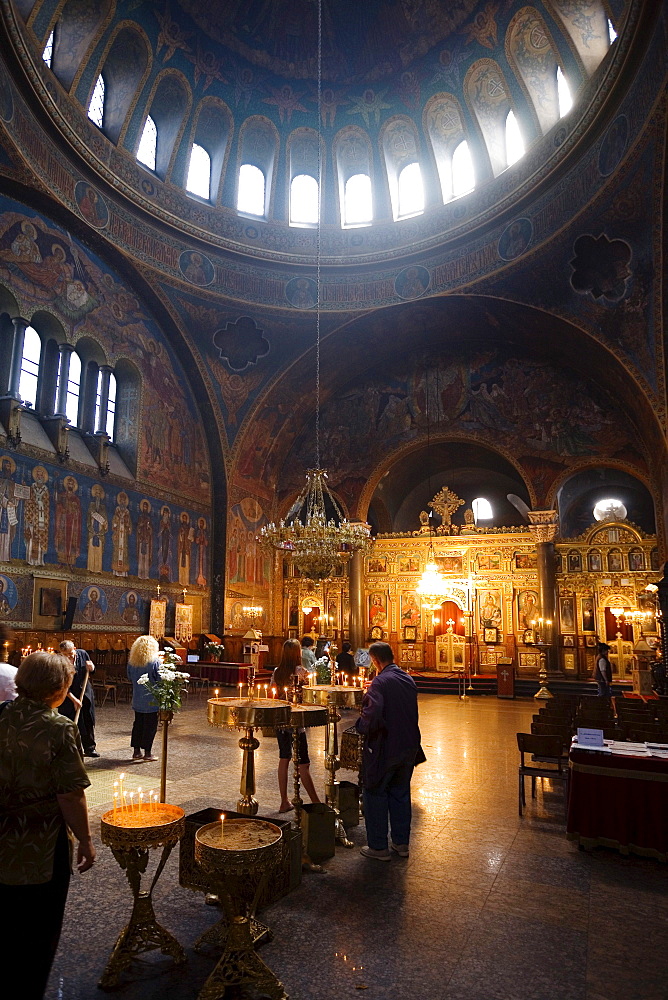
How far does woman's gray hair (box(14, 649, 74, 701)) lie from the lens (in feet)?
8.59

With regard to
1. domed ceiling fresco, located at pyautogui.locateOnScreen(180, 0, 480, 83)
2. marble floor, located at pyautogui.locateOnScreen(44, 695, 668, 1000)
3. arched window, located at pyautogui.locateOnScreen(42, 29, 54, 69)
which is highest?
domed ceiling fresco, located at pyautogui.locateOnScreen(180, 0, 480, 83)

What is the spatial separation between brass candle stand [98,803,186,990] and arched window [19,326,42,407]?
13169 millimetres

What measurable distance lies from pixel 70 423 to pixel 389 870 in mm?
13935

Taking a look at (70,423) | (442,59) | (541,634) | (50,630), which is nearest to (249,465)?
(70,423)

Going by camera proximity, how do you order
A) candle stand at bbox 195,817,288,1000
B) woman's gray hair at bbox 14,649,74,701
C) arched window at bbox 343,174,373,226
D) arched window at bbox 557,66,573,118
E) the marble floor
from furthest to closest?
arched window at bbox 343,174,373,226 → arched window at bbox 557,66,573,118 → the marble floor → candle stand at bbox 195,817,288,1000 → woman's gray hair at bbox 14,649,74,701

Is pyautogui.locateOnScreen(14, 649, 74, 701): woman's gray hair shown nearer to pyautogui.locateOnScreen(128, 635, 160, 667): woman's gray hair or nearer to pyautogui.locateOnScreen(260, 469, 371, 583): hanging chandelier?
pyautogui.locateOnScreen(128, 635, 160, 667): woman's gray hair

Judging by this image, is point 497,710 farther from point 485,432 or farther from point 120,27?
point 120,27

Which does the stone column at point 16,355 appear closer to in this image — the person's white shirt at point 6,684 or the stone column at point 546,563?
the person's white shirt at point 6,684

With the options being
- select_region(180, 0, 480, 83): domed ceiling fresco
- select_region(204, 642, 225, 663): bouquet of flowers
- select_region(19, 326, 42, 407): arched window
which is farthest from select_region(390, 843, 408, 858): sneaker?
select_region(180, 0, 480, 83): domed ceiling fresco

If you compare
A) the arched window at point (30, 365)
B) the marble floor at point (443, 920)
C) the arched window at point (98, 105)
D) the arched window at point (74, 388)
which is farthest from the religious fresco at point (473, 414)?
the marble floor at point (443, 920)

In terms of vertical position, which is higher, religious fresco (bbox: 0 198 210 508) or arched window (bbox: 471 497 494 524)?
religious fresco (bbox: 0 198 210 508)

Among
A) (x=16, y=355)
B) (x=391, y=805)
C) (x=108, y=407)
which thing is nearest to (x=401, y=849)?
(x=391, y=805)

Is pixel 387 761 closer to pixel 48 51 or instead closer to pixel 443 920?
pixel 443 920

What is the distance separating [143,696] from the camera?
26.0 feet
